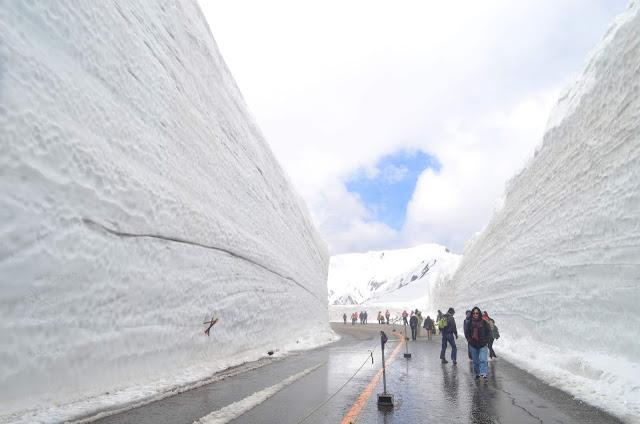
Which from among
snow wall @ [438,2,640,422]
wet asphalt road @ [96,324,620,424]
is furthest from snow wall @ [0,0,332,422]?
snow wall @ [438,2,640,422]

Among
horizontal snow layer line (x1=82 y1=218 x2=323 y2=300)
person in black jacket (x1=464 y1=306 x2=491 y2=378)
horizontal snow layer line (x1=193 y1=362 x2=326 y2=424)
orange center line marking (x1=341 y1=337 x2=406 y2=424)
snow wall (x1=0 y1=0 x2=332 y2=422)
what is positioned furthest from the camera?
person in black jacket (x1=464 y1=306 x2=491 y2=378)

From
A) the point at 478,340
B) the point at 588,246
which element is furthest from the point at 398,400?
the point at 588,246

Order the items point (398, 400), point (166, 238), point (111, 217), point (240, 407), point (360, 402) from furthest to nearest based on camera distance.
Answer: point (166, 238), point (111, 217), point (398, 400), point (360, 402), point (240, 407)

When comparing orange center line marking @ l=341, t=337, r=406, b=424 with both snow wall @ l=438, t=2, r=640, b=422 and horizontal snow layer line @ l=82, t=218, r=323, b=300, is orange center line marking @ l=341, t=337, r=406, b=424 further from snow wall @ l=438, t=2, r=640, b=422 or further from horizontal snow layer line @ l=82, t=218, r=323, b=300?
horizontal snow layer line @ l=82, t=218, r=323, b=300

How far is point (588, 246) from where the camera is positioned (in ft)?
35.1

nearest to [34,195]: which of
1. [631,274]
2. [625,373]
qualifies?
[625,373]

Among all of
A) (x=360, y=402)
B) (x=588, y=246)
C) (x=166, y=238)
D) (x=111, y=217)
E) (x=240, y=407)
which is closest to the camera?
(x=240, y=407)

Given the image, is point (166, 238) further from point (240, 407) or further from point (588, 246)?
point (588, 246)

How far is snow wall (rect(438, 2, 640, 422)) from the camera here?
323 inches

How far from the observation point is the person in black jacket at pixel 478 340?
8.39m

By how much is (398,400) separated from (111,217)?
533cm

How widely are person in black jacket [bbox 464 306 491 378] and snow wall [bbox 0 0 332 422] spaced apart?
5333 millimetres

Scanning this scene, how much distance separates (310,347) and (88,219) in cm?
1163

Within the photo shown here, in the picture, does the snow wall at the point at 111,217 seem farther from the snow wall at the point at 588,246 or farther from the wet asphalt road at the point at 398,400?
the snow wall at the point at 588,246
